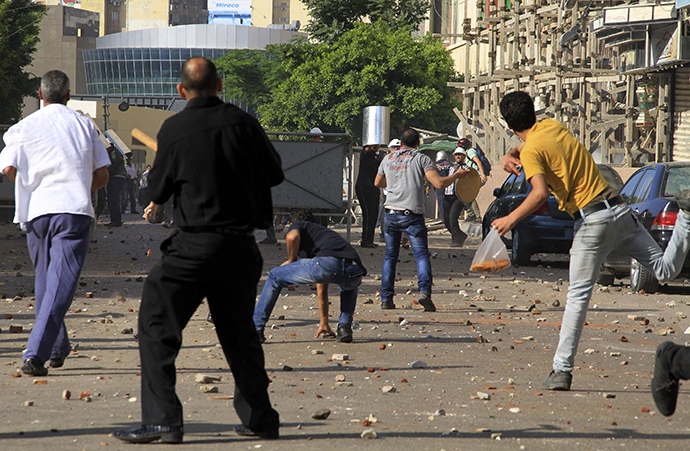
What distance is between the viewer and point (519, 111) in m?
6.45

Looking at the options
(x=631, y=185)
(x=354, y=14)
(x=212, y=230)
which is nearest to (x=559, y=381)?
(x=212, y=230)

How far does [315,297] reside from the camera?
11.4 m

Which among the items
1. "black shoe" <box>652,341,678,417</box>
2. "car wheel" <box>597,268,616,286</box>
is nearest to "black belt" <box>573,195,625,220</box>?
"black shoe" <box>652,341,678,417</box>

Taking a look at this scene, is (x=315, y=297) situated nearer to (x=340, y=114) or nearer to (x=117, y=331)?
(x=117, y=331)

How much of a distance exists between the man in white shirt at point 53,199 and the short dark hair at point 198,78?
1.88 meters

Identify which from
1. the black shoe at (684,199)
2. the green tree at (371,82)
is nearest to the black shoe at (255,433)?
the black shoe at (684,199)

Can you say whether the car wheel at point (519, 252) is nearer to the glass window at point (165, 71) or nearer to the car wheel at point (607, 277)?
the car wheel at point (607, 277)

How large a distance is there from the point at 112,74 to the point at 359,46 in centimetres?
8738

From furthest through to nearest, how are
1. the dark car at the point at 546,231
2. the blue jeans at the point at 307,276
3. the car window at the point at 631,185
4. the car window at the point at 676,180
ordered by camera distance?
the dark car at the point at 546,231
the car window at the point at 631,185
the car window at the point at 676,180
the blue jeans at the point at 307,276

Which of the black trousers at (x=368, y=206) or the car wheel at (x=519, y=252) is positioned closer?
the car wheel at (x=519, y=252)

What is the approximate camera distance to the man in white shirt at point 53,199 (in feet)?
20.4

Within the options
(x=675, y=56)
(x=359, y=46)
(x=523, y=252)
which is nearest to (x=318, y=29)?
(x=359, y=46)

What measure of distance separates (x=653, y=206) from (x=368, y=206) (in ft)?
26.0

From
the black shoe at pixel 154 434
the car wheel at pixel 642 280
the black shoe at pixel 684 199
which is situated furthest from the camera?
the car wheel at pixel 642 280
